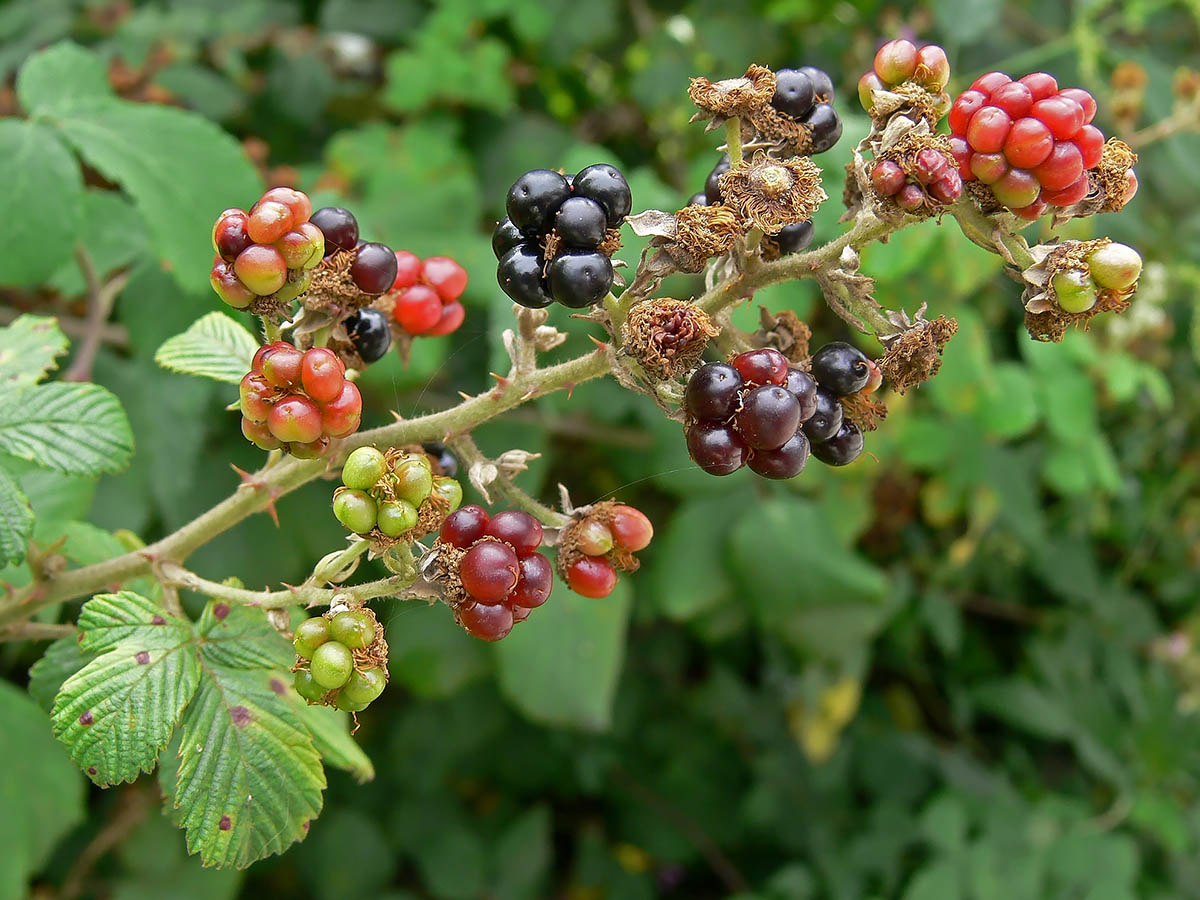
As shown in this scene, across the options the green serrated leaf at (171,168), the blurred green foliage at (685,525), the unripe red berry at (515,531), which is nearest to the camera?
the unripe red berry at (515,531)

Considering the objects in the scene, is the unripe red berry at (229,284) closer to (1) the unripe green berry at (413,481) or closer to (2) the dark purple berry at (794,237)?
(1) the unripe green berry at (413,481)

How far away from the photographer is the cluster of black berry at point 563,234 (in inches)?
46.2

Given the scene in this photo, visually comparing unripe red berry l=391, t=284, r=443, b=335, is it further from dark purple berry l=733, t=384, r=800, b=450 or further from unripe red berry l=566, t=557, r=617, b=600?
dark purple berry l=733, t=384, r=800, b=450

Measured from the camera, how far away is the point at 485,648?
328cm

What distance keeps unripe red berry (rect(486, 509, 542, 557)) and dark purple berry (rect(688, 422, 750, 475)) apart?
23 centimetres

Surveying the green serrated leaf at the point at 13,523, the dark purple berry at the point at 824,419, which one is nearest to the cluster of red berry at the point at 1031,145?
the dark purple berry at the point at 824,419

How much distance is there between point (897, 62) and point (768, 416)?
0.56 metres

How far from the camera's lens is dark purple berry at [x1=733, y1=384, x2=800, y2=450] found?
1.10m

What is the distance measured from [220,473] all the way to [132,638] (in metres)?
1.85

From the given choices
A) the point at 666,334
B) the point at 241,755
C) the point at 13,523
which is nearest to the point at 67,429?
the point at 13,523

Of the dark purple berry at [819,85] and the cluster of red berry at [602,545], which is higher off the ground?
the dark purple berry at [819,85]

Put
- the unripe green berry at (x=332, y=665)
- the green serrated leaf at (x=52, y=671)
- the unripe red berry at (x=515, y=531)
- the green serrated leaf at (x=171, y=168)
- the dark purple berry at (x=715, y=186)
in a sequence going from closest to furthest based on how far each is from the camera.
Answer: the unripe green berry at (x=332, y=665) → the unripe red berry at (x=515, y=531) → the dark purple berry at (x=715, y=186) → the green serrated leaf at (x=52, y=671) → the green serrated leaf at (x=171, y=168)

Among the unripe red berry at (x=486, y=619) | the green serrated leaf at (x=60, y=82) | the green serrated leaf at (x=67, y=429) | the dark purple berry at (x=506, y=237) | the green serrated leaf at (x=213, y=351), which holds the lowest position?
the green serrated leaf at (x=67, y=429)

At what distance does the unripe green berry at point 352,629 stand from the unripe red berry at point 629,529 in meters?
0.35
